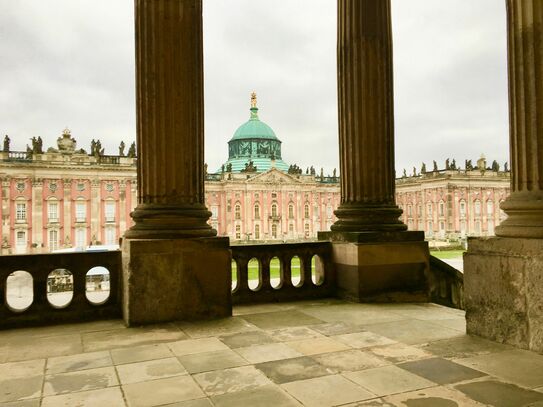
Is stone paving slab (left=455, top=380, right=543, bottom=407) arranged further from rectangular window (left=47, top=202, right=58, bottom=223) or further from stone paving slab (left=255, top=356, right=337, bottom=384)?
rectangular window (left=47, top=202, right=58, bottom=223)

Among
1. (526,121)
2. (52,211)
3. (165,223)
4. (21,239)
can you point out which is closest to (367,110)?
(526,121)

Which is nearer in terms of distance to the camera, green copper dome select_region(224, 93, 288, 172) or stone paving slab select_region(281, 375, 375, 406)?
stone paving slab select_region(281, 375, 375, 406)

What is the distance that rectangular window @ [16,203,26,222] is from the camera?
63.6 metres

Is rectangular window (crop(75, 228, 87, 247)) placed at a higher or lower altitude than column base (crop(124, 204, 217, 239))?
lower

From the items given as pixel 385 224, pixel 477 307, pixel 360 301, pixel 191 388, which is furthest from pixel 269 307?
pixel 191 388

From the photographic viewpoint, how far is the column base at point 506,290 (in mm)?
4699

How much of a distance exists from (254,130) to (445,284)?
74924 mm

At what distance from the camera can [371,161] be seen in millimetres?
8148

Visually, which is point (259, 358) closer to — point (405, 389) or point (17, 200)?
point (405, 389)

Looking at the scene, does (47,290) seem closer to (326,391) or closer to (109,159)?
(326,391)

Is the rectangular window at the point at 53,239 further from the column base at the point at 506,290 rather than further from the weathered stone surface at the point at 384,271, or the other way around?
the column base at the point at 506,290

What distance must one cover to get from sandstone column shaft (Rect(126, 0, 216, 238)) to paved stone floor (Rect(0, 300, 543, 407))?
1447 millimetres

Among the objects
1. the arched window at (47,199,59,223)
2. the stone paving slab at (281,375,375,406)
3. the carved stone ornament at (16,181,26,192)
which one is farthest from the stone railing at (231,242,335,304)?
the carved stone ornament at (16,181,26,192)

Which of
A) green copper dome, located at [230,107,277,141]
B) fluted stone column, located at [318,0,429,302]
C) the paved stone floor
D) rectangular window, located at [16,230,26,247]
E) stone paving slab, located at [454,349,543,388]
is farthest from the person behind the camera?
green copper dome, located at [230,107,277,141]
